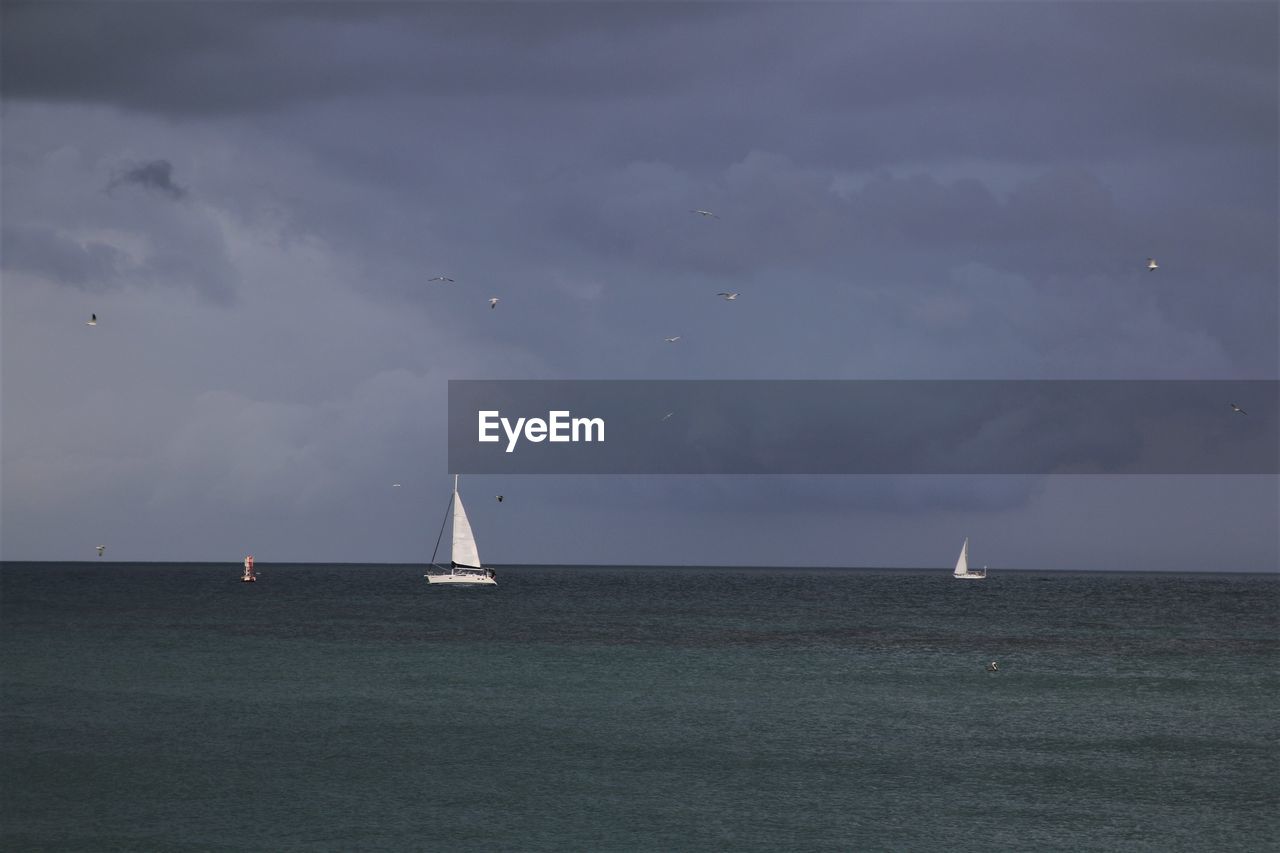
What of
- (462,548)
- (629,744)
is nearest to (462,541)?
(462,548)

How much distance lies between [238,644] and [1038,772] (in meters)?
72.4

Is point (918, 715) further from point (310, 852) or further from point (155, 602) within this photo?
point (155, 602)

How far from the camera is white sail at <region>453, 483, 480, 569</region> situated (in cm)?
17800

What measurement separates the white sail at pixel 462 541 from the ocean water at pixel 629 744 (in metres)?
65.3

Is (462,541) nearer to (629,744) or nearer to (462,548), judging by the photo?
(462,548)

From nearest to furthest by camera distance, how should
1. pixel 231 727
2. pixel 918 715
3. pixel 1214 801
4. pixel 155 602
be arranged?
1. pixel 1214 801
2. pixel 231 727
3. pixel 918 715
4. pixel 155 602

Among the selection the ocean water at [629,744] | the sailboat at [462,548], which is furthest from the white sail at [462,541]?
the ocean water at [629,744]

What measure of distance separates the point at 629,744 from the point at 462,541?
126m

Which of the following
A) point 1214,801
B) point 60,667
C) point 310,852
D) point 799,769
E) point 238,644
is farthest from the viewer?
point 238,644

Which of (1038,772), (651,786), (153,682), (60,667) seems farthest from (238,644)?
(1038,772)

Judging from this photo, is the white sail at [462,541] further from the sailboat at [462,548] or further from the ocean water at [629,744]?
the ocean water at [629,744]

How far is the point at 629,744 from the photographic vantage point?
59.4 m

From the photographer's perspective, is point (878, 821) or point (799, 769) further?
point (799, 769)

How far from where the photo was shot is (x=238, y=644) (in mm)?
106438
